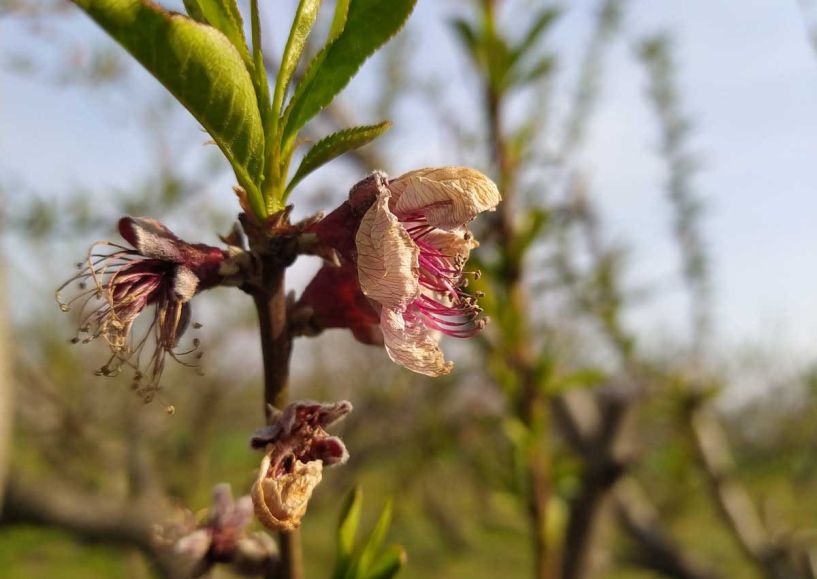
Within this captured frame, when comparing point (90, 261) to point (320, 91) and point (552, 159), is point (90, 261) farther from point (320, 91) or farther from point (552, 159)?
point (552, 159)

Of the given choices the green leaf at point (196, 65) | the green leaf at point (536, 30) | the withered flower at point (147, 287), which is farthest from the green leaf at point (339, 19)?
the green leaf at point (536, 30)

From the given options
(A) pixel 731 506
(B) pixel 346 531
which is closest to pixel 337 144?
(B) pixel 346 531

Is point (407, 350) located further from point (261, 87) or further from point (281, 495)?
point (261, 87)

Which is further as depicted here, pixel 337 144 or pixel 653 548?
pixel 653 548

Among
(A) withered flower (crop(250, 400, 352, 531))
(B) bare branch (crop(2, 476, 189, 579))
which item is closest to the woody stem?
(A) withered flower (crop(250, 400, 352, 531))

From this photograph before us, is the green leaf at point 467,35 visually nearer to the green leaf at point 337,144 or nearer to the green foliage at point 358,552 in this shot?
the green leaf at point 337,144

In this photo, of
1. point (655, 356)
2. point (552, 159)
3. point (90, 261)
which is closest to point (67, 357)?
point (655, 356)

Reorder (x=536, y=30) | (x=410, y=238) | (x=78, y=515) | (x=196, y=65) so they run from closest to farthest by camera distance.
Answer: (x=196, y=65) < (x=410, y=238) < (x=536, y=30) < (x=78, y=515)
